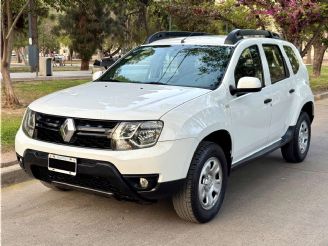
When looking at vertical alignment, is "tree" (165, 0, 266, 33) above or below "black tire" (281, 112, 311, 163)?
above

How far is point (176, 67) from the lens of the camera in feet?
17.5

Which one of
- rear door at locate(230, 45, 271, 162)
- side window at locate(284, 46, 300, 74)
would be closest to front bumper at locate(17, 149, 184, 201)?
rear door at locate(230, 45, 271, 162)

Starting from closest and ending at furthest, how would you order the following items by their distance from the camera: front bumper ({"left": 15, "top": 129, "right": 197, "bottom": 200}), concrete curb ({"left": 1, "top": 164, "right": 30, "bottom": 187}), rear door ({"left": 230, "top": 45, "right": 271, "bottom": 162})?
1. front bumper ({"left": 15, "top": 129, "right": 197, "bottom": 200})
2. rear door ({"left": 230, "top": 45, "right": 271, "bottom": 162})
3. concrete curb ({"left": 1, "top": 164, "right": 30, "bottom": 187})

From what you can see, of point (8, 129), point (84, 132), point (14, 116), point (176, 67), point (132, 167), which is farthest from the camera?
point (14, 116)

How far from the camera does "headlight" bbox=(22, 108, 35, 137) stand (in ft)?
14.8

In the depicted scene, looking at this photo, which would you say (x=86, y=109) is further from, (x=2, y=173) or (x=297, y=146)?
(x=297, y=146)

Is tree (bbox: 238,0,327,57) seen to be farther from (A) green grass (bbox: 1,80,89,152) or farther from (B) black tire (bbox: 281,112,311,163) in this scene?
(B) black tire (bbox: 281,112,311,163)

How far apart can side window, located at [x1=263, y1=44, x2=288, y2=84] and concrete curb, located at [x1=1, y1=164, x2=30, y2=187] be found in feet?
10.6

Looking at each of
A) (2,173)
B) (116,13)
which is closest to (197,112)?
(2,173)

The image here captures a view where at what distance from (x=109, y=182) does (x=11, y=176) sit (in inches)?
85.4

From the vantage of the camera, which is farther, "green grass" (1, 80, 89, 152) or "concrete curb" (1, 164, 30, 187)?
"green grass" (1, 80, 89, 152)

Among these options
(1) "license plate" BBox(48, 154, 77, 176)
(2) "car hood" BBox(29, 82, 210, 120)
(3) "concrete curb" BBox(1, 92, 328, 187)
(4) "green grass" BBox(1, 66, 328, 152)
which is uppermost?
(2) "car hood" BBox(29, 82, 210, 120)

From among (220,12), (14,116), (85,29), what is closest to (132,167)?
(14,116)

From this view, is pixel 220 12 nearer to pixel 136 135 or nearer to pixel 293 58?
pixel 293 58
